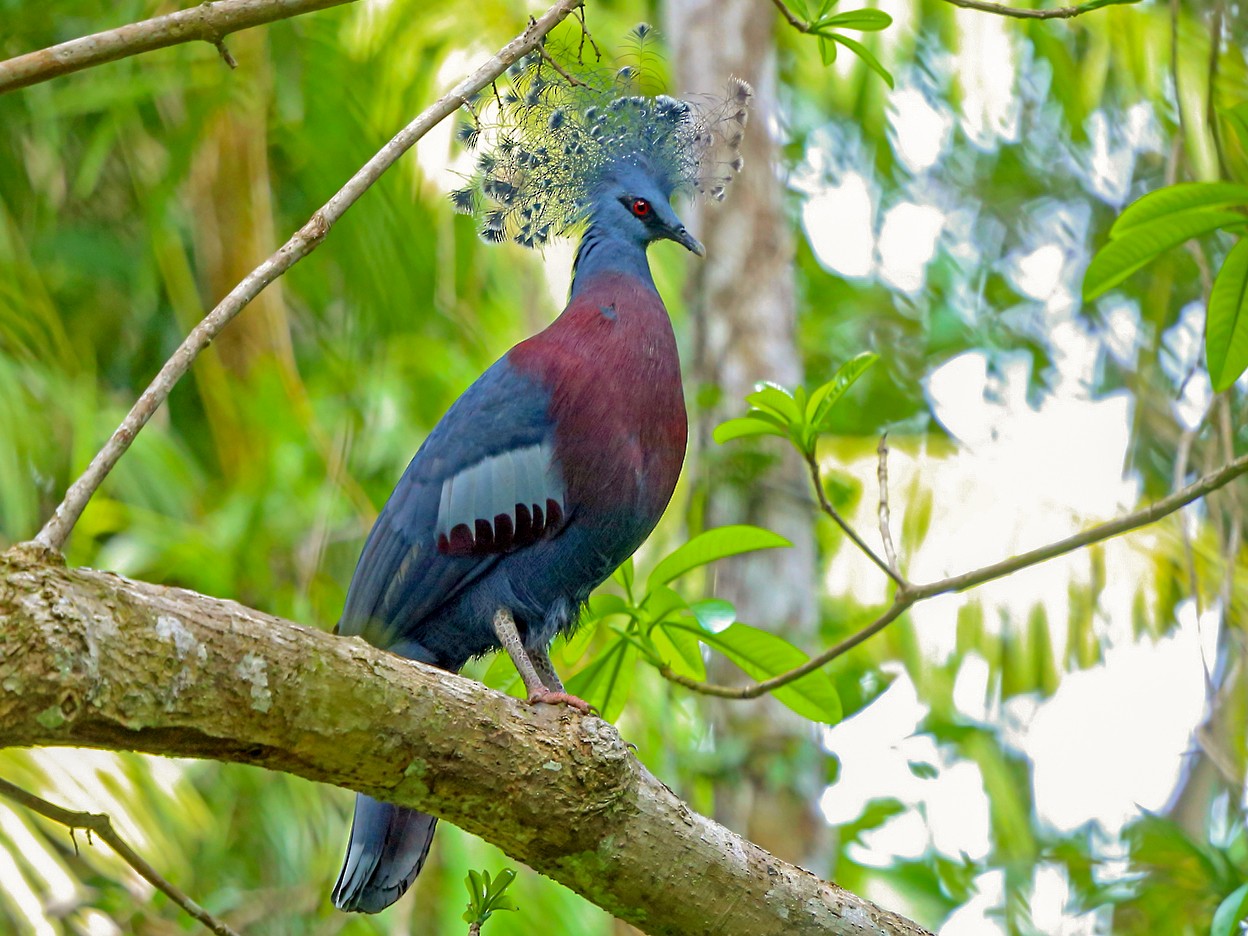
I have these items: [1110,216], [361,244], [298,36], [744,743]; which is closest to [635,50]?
[744,743]

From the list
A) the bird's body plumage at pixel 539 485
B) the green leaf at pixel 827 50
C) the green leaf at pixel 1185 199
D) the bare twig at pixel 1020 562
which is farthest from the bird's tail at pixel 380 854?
the green leaf at pixel 1185 199

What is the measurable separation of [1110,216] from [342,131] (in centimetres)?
376

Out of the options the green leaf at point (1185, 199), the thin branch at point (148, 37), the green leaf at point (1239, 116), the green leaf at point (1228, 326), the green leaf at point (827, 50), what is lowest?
the thin branch at point (148, 37)

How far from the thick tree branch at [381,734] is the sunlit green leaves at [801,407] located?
0.59 metres

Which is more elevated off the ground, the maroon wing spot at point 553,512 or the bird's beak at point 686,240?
the bird's beak at point 686,240

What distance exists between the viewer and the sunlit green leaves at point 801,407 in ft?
6.81

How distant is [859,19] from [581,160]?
2.31ft

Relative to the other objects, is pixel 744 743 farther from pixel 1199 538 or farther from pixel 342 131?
pixel 342 131

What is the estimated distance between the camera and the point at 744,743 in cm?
345

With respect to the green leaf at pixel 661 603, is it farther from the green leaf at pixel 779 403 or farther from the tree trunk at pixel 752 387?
the tree trunk at pixel 752 387

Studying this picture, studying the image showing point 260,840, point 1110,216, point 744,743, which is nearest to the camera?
point 744,743

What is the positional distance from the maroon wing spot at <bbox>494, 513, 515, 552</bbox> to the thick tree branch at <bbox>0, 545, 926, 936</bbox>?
0.40m

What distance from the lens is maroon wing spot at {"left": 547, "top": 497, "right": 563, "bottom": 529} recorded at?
221cm

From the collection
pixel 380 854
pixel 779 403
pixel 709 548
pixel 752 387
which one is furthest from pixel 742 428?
pixel 752 387
